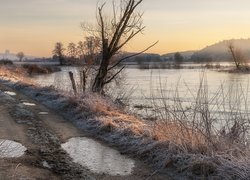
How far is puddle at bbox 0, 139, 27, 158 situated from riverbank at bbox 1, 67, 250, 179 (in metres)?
2.29

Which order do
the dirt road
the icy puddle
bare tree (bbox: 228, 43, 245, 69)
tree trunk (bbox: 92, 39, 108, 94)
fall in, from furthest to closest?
1. bare tree (bbox: 228, 43, 245, 69)
2. tree trunk (bbox: 92, 39, 108, 94)
3. the icy puddle
4. the dirt road

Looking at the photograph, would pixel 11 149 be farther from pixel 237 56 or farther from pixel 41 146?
pixel 237 56

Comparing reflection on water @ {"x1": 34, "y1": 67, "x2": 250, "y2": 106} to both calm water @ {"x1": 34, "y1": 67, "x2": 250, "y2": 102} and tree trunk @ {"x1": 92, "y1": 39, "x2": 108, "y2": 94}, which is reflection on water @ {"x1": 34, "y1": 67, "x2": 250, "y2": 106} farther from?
tree trunk @ {"x1": 92, "y1": 39, "x2": 108, "y2": 94}

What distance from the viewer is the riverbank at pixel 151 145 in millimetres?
7477

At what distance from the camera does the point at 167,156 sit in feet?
28.5

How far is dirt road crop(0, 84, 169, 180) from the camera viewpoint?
317 inches

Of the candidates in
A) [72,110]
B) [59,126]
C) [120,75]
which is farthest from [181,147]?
[120,75]

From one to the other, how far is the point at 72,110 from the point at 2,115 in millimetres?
2499

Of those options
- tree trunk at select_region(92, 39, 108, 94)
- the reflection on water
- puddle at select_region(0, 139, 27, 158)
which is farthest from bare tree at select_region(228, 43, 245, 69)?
puddle at select_region(0, 139, 27, 158)

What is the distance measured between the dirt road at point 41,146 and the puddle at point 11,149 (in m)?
0.15

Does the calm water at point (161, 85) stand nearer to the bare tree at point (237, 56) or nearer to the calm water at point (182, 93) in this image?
the calm water at point (182, 93)

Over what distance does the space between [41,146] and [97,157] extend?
1578 millimetres

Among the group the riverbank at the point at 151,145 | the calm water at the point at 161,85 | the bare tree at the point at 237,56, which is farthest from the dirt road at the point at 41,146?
the bare tree at the point at 237,56

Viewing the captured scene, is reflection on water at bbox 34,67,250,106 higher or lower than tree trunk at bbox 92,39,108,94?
lower
